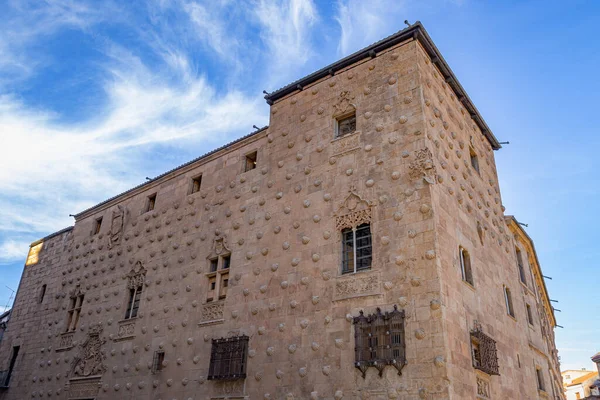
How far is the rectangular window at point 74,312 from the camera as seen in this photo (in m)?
16.3

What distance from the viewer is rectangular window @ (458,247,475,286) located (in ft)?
34.0

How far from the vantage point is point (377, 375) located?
8773 millimetres

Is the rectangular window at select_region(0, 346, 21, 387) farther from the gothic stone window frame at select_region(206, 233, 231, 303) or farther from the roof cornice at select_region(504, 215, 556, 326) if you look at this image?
the roof cornice at select_region(504, 215, 556, 326)

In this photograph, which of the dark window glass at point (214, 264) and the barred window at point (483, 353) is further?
the dark window glass at point (214, 264)

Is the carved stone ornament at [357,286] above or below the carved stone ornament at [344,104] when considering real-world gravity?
below

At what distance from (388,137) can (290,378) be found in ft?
17.7

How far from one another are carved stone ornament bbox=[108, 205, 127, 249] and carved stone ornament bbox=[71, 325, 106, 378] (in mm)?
2832

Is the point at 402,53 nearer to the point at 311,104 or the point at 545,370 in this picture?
the point at 311,104

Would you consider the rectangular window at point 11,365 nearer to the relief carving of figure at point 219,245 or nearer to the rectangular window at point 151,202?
the rectangular window at point 151,202

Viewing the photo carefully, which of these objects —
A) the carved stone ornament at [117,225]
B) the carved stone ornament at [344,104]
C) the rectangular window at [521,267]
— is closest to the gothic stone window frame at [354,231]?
the carved stone ornament at [344,104]

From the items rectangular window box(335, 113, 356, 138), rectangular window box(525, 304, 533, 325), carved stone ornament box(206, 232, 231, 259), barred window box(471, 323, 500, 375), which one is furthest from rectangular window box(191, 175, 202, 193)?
rectangular window box(525, 304, 533, 325)

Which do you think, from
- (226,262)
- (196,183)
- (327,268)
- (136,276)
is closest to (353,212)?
(327,268)

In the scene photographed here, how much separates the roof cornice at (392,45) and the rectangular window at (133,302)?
6721 mm

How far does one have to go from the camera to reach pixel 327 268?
10.3 m
